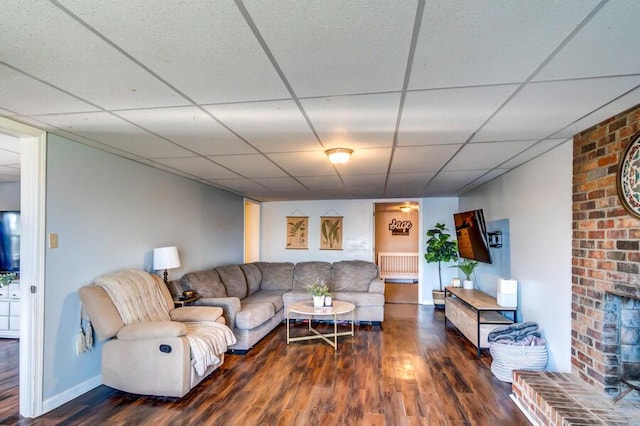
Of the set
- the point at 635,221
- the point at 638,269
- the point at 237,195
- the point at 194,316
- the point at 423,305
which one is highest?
the point at 237,195

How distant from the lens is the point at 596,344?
7.81ft

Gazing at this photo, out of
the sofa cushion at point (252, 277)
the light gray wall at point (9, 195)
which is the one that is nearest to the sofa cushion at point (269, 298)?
the sofa cushion at point (252, 277)

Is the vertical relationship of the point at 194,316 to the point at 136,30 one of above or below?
below

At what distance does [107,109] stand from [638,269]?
3458 millimetres

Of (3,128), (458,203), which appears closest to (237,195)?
(3,128)

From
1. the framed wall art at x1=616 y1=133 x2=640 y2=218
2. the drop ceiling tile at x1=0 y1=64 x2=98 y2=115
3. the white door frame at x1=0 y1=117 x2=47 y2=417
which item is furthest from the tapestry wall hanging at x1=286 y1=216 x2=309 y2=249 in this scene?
the framed wall art at x1=616 y1=133 x2=640 y2=218

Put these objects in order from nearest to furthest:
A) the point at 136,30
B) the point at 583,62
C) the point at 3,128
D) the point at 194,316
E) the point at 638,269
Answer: the point at 136,30 < the point at 583,62 < the point at 638,269 < the point at 3,128 < the point at 194,316

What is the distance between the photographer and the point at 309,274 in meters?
5.89

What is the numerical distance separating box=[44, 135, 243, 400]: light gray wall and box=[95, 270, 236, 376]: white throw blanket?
24 cm

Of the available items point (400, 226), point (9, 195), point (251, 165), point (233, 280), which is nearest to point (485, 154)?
point (251, 165)

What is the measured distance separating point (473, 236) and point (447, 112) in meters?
3.03

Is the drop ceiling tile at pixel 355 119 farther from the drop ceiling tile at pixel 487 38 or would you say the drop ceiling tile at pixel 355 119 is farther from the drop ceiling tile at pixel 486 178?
the drop ceiling tile at pixel 486 178

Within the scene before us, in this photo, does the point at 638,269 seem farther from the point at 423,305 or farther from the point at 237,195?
the point at 237,195

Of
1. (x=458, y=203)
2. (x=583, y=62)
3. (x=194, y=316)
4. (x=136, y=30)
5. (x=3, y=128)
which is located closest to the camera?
Result: (x=136, y=30)
